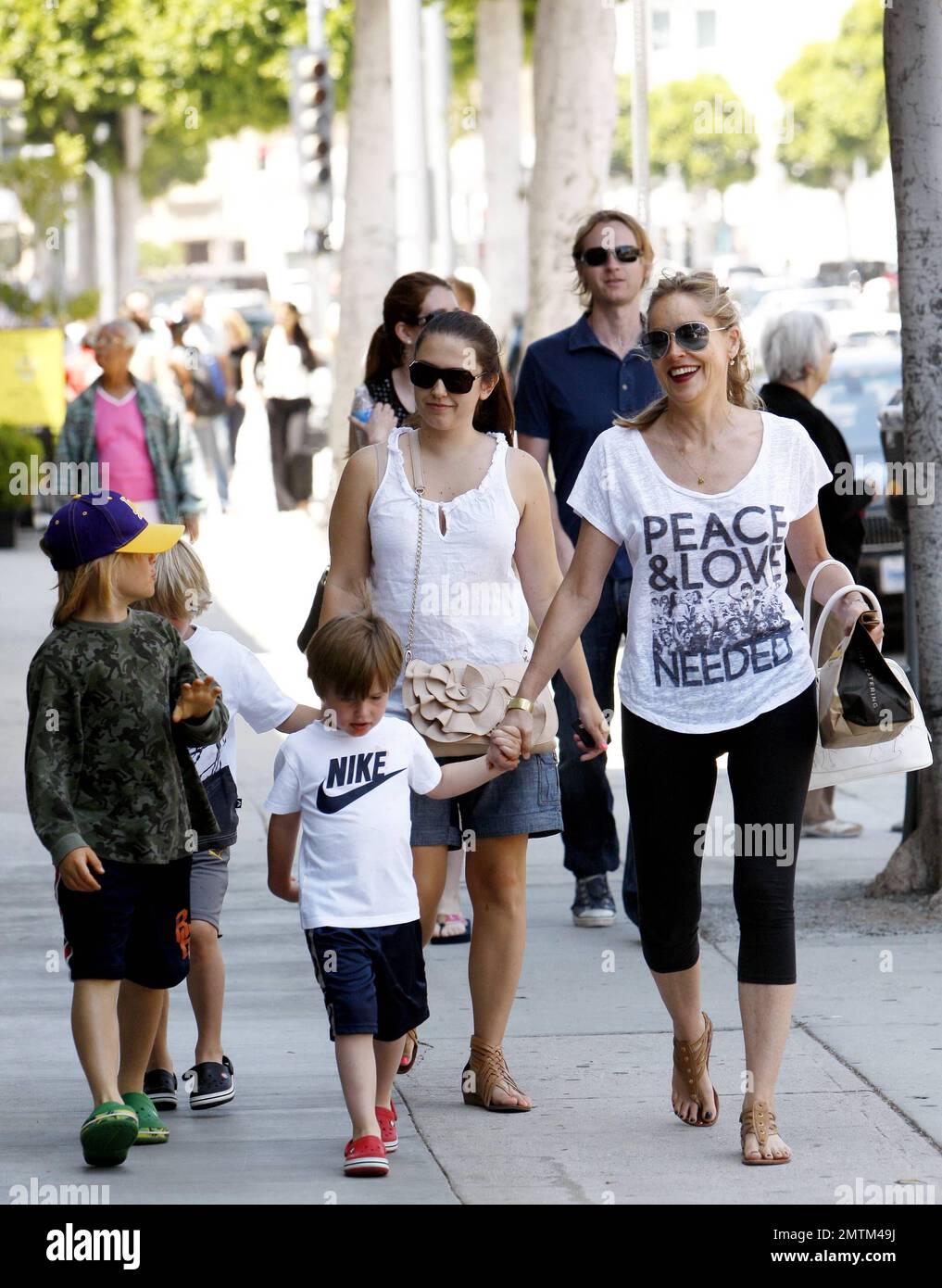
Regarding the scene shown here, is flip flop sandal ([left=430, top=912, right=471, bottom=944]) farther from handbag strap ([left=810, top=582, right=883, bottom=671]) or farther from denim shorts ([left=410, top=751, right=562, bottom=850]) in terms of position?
handbag strap ([left=810, top=582, right=883, bottom=671])

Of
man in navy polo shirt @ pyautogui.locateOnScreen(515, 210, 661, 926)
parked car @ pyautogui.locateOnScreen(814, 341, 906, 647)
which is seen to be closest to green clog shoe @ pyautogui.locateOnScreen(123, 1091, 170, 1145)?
man in navy polo shirt @ pyautogui.locateOnScreen(515, 210, 661, 926)

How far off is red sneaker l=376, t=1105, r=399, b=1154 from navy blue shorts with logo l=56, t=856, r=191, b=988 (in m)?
0.54

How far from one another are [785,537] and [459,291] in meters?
3.91

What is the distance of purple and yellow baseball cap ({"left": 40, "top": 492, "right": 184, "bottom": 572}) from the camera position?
4.76m

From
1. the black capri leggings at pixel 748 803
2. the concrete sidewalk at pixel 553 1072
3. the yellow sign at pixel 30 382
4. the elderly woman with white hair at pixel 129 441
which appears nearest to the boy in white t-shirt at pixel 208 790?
the concrete sidewalk at pixel 553 1072

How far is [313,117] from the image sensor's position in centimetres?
1844

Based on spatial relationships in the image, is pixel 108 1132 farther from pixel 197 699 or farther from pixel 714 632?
pixel 714 632

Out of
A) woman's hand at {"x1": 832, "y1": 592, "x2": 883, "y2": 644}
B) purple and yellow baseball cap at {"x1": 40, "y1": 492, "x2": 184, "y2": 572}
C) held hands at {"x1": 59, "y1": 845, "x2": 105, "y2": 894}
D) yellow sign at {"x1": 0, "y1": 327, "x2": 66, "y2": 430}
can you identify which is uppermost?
yellow sign at {"x1": 0, "y1": 327, "x2": 66, "y2": 430}

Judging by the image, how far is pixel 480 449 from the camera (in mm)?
5215

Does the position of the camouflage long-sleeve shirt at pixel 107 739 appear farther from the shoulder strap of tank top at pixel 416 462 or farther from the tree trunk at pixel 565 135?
the tree trunk at pixel 565 135

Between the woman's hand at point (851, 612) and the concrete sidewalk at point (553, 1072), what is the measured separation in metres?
1.07

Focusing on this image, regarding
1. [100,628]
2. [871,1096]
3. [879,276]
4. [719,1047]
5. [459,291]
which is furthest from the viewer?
[879,276]
